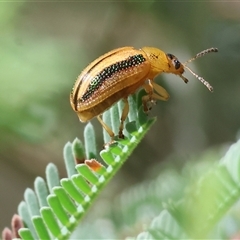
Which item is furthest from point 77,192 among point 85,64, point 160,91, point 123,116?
point 85,64

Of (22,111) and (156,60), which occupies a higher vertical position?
(22,111)

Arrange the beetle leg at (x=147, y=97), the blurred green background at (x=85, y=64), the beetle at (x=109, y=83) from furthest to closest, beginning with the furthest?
the blurred green background at (x=85, y=64) → the beetle at (x=109, y=83) → the beetle leg at (x=147, y=97)

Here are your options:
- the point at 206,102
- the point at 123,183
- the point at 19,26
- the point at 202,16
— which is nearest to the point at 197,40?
the point at 202,16

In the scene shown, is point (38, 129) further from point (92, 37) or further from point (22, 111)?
point (92, 37)

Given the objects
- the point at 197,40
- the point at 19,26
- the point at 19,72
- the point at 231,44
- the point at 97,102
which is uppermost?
the point at 19,26

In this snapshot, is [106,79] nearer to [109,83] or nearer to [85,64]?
[109,83]

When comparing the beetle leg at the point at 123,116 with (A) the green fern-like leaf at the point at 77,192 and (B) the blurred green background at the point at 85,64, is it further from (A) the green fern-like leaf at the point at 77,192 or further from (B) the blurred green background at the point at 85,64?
(B) the blurred green background at the point at 85,64

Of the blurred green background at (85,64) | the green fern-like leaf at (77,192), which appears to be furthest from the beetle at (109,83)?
the blurred green background at (85,64)

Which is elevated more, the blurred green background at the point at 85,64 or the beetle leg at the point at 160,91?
the blurred green background at the point at 85,64
